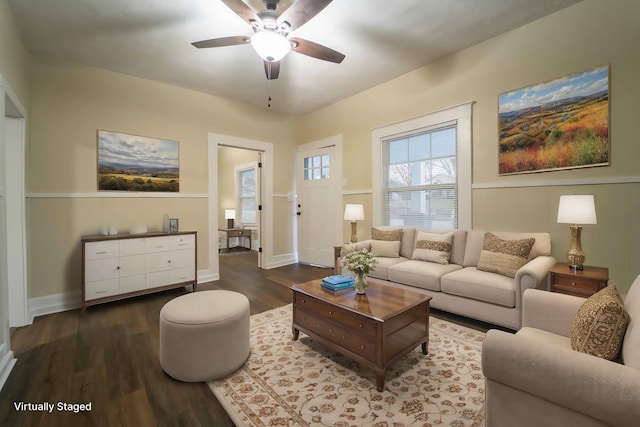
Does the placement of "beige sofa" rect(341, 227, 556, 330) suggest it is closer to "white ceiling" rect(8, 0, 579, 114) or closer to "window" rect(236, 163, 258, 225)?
"white ceiling" rect(8, 0, 579, 114)

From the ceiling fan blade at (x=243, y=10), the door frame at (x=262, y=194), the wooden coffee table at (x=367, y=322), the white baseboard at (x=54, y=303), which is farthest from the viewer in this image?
the door frame at (x=262, y=194)

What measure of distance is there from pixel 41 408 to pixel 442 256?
11.2ft

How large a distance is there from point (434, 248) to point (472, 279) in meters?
0.67

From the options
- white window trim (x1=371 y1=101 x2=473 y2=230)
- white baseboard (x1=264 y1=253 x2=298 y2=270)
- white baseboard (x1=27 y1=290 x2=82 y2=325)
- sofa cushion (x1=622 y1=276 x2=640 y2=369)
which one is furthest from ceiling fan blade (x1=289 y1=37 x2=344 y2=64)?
white baseboard (x1=27 y1=290 x2=82 y2=325)

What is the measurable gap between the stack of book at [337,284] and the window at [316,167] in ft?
9.79

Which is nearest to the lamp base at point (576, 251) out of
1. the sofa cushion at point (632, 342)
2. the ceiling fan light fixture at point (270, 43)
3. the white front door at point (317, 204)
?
the sofa cushion at point (632, 342)

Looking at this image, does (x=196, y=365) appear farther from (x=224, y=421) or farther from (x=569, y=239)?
(x=569, y=239)

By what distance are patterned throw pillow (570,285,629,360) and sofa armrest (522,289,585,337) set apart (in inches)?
15.7

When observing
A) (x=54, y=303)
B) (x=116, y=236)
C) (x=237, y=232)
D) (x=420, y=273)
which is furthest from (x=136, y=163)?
(x=420, y=273)

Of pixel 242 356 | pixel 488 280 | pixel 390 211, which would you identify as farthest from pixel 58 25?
pixel 488 280

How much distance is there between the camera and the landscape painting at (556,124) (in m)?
2.49

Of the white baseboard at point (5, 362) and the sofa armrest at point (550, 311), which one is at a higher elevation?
the sofa armrest at point (550, 311)

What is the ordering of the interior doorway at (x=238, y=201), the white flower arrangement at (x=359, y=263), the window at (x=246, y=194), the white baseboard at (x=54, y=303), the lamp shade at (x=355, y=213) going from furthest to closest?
1. the window at (x=246, y=194)
2. the interior doorway at (x=238, y=201)
3. the lamp shade at (x=355, y=213)
4. the white baseboard at (x=54, y=303)
5. the white flower arrangement at (x=359, y=263)

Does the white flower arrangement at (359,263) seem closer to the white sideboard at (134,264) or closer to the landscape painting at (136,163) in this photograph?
the white sideboard at (134,264)
